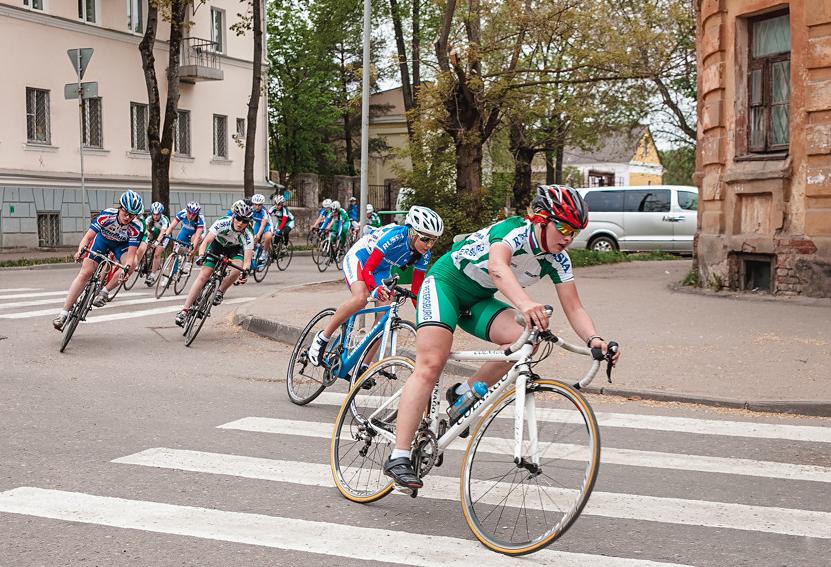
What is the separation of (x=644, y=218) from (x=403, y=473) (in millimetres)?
26302

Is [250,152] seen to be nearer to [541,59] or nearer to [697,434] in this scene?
[541,59]

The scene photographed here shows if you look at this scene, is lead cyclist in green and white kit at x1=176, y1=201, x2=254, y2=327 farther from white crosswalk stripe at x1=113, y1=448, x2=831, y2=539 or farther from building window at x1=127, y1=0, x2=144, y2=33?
building window at x1=127, y1=0, x2=144, y2=33

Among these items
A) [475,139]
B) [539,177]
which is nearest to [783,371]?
[475,139]

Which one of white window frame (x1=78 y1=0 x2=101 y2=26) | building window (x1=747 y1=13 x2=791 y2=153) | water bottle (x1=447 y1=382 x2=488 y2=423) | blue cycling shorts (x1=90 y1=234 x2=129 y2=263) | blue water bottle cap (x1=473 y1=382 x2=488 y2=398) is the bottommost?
water bottle (x1=447 y1=382 x2=488 y2=423)

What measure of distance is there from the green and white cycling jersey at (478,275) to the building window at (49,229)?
2864 cm

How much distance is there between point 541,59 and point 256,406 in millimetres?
21347

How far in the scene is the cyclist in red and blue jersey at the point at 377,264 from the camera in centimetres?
768

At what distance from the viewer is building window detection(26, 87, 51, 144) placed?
105 ft

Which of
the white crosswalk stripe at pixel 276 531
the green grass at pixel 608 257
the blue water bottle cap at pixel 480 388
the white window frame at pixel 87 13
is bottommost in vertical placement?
the white crosswalk stripe at pixel 276 531

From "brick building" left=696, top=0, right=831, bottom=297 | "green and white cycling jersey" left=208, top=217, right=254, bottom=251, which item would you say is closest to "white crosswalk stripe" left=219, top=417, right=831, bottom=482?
"green and white cycling jersey" left=208, top=217, right=254, bottom=251

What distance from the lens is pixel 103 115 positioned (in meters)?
35.0

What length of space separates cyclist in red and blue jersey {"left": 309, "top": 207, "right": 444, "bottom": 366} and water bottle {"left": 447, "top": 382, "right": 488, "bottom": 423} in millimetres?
1982

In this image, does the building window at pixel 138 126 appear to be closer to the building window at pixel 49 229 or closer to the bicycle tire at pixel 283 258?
the building window at pixel 49 229

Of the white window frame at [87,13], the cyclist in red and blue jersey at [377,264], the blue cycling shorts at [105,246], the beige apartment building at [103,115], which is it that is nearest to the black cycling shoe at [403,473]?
the cyclist in red and blue jersey at [377,264]
